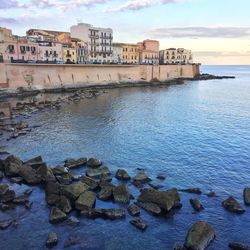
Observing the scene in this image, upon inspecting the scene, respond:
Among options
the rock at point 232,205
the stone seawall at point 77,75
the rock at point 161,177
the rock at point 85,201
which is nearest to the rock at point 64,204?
the rock at point 85,201

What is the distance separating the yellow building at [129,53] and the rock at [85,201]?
4296 inches

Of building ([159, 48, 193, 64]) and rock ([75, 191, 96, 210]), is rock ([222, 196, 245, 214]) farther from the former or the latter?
building ([159, 48, 193, 64])

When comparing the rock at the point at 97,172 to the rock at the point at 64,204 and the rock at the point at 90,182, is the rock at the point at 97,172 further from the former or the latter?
the rock at the point at 64,204

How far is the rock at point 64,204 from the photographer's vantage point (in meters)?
21.4

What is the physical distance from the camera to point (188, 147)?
36.0 metres

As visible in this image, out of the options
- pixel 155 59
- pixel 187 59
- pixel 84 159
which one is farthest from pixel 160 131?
pixel 187 59

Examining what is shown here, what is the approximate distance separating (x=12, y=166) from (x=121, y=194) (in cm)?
1084

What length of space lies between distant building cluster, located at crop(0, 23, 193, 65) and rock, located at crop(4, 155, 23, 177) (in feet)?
185

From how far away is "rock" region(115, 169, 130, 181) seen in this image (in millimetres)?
27016

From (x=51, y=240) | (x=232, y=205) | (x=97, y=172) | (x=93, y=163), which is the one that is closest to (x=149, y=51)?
(x=93, y=163)

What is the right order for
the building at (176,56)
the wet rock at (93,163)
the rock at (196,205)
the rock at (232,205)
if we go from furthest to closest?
the building at (176,56), the wet rock at (93,163), the rock at (196,205), the rock at (232,205)

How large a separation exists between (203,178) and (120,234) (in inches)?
449

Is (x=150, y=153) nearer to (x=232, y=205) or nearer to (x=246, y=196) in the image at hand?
(x=246, y=196)

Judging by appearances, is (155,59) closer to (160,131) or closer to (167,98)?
(167,98)
